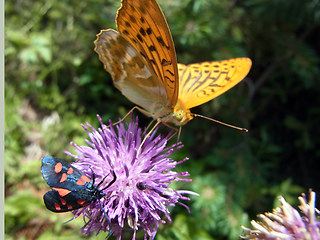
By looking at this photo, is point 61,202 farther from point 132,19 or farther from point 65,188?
point 132,19

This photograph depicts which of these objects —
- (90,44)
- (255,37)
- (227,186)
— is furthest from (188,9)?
(227,186)

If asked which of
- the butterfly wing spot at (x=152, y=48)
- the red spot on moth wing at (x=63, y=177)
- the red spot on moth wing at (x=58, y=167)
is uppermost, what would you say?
the butterfly wing spot at (x=152, y=48)

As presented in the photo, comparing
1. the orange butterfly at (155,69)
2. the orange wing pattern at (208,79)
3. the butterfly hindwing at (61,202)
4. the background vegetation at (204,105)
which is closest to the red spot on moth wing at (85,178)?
the butterfly hindwing at (61,202)

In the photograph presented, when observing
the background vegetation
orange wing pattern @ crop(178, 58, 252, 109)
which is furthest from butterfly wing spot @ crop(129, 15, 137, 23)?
the background vegetation

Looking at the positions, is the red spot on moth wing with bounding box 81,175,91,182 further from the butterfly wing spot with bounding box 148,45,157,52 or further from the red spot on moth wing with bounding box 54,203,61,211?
the butterfly wing spot with bounding box 148,45,157,52

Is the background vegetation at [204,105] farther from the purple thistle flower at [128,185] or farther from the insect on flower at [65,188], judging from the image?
the insect on flower at [65,188]

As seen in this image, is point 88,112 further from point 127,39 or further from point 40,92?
point 127,39
